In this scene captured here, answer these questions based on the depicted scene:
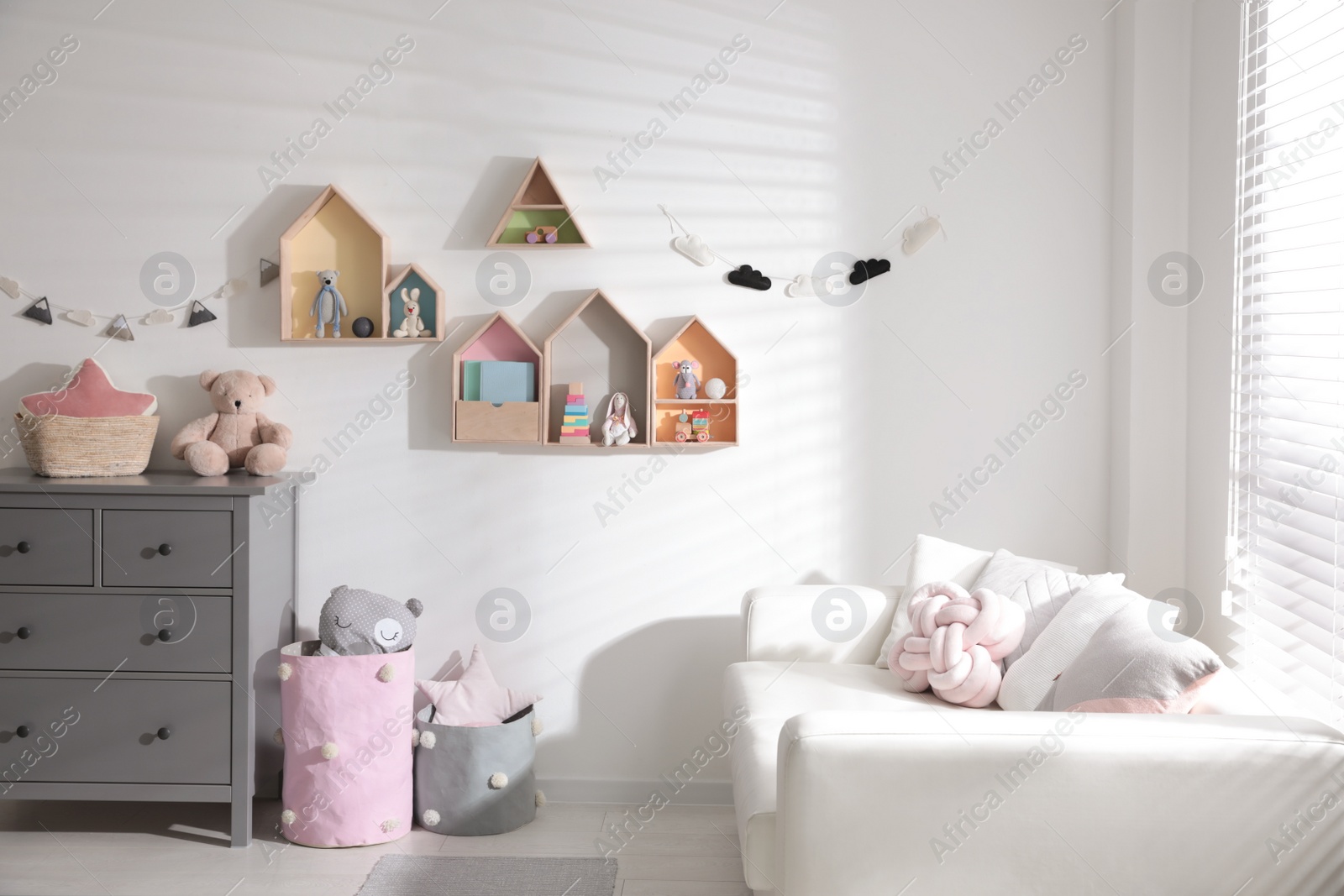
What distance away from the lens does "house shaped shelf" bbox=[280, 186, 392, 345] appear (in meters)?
2.81

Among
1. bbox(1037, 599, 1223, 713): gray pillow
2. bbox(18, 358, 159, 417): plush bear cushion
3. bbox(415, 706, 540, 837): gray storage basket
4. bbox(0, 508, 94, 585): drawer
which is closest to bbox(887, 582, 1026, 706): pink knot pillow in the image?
bbox(1037, 599, 1223, 713): gray pillow

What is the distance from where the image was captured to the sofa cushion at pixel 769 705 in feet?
5.74

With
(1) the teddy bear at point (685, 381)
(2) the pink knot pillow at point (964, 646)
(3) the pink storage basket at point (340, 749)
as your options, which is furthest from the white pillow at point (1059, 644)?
(3) the pink storage basket at point (340, 749)

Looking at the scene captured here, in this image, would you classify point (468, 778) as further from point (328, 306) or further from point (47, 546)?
point (328, 306)

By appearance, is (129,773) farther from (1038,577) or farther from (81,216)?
(1038,577)

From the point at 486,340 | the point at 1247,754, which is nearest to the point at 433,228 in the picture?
the point at 486,340

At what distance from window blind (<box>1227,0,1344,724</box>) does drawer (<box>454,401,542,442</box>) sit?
1777 millimetres

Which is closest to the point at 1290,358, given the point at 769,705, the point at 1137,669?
the point at 1137,669

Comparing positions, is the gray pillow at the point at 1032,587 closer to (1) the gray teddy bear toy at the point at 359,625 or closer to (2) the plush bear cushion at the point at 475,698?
(2) the plush bear cushion at the point at 475,698

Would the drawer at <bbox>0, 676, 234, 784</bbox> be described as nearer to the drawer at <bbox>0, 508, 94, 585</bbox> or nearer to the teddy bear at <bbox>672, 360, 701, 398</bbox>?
the drawer at <bbox>0, 508, 94, 585</bbox>

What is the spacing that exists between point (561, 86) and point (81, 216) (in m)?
1.41

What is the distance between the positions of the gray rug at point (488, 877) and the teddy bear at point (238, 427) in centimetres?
109

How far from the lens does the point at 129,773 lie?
8.18ft

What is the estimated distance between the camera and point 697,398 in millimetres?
2820
